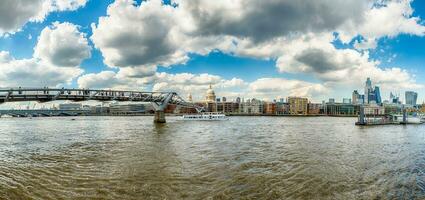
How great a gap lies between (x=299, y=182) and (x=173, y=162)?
9.54 meters

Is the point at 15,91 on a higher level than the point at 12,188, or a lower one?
higher

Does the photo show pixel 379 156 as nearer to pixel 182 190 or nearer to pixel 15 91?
pixel 182 190

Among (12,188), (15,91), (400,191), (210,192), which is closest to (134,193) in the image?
(210,192)

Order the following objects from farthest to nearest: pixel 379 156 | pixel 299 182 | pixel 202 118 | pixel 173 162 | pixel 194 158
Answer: pixel 202 118
pixel 379 156
pixel 194 158
pixel 173 162
pixel 299 182

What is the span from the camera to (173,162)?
2191cm

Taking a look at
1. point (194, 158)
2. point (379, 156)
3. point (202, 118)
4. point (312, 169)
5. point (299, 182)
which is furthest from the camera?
point (202, 118)

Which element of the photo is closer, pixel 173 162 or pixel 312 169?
pixel 312 169

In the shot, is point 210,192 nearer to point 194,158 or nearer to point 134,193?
point 134,193

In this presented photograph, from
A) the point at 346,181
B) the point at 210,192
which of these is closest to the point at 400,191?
the point at 346,181

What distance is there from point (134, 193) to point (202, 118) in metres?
117

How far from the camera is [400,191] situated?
48.1 feet

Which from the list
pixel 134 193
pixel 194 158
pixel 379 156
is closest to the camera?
pixel 134 193

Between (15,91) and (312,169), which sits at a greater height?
(15,91)

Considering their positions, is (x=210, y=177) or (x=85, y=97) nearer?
(x=210, y=177)
